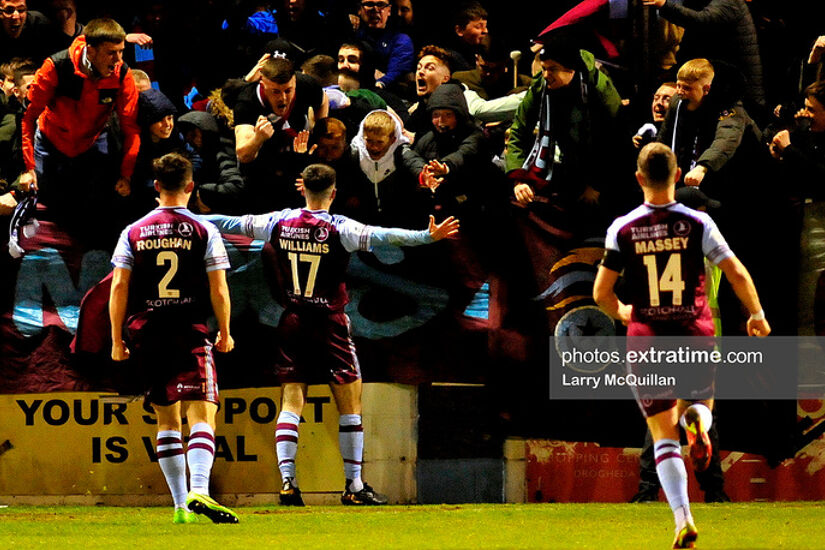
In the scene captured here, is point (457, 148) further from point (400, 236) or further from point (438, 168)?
point (400, 236)

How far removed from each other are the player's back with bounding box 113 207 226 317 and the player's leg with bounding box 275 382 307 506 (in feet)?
5.68

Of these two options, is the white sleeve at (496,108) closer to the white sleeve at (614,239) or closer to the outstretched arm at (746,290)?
the white sleeve at (614,239)

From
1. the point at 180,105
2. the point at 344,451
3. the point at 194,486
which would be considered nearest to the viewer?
the point at 194,486

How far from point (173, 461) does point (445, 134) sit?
358 cm

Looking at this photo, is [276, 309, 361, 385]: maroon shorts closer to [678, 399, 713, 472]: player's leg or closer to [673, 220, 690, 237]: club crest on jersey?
[678, 399, 713, 472]: player's leg

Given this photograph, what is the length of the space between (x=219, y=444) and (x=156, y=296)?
7.83ft

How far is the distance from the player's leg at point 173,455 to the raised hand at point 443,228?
2333 millimetres

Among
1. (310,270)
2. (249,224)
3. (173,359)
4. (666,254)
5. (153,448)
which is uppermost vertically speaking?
(249,224)

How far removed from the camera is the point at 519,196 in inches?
382

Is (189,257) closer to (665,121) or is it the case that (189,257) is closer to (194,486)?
(194,486)

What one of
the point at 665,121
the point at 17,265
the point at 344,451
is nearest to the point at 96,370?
the point at 17,265

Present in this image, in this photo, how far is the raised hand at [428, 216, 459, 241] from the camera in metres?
9.26

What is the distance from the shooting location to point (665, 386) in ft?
21.9

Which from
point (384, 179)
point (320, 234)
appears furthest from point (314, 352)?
point (384, 179)
